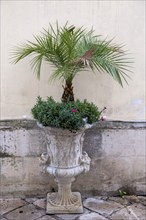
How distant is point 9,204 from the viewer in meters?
3.81

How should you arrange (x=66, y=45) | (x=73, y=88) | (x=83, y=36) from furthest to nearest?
1. (x=73, y=88)
2. (x=83, y=36)
3. (x=66, y=45)

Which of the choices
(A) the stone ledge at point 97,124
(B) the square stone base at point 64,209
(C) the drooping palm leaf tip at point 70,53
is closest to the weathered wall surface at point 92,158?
(A) the stone ledge at point 97,124

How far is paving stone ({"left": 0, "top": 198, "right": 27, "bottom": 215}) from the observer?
369 centimetres

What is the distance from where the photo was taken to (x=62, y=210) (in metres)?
3.58

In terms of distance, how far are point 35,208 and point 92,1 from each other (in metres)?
2.44

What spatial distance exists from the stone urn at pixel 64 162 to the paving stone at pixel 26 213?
4.6 inches

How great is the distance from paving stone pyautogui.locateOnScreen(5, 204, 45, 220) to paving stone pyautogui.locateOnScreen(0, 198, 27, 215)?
9 cm

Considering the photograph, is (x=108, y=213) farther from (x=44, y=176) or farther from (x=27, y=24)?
(x=27, y=24)

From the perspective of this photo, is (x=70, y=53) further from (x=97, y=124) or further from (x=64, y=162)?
(x=64, y=162)

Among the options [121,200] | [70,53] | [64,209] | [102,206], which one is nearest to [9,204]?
[64,209]

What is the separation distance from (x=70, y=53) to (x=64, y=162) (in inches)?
44.3

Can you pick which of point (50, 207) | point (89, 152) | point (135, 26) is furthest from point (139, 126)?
point (50, 207)

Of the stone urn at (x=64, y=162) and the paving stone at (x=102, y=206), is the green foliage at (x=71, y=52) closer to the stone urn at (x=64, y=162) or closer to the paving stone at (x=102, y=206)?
the stone urn at (x=64, y=162)

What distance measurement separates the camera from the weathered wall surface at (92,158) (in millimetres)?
3842
